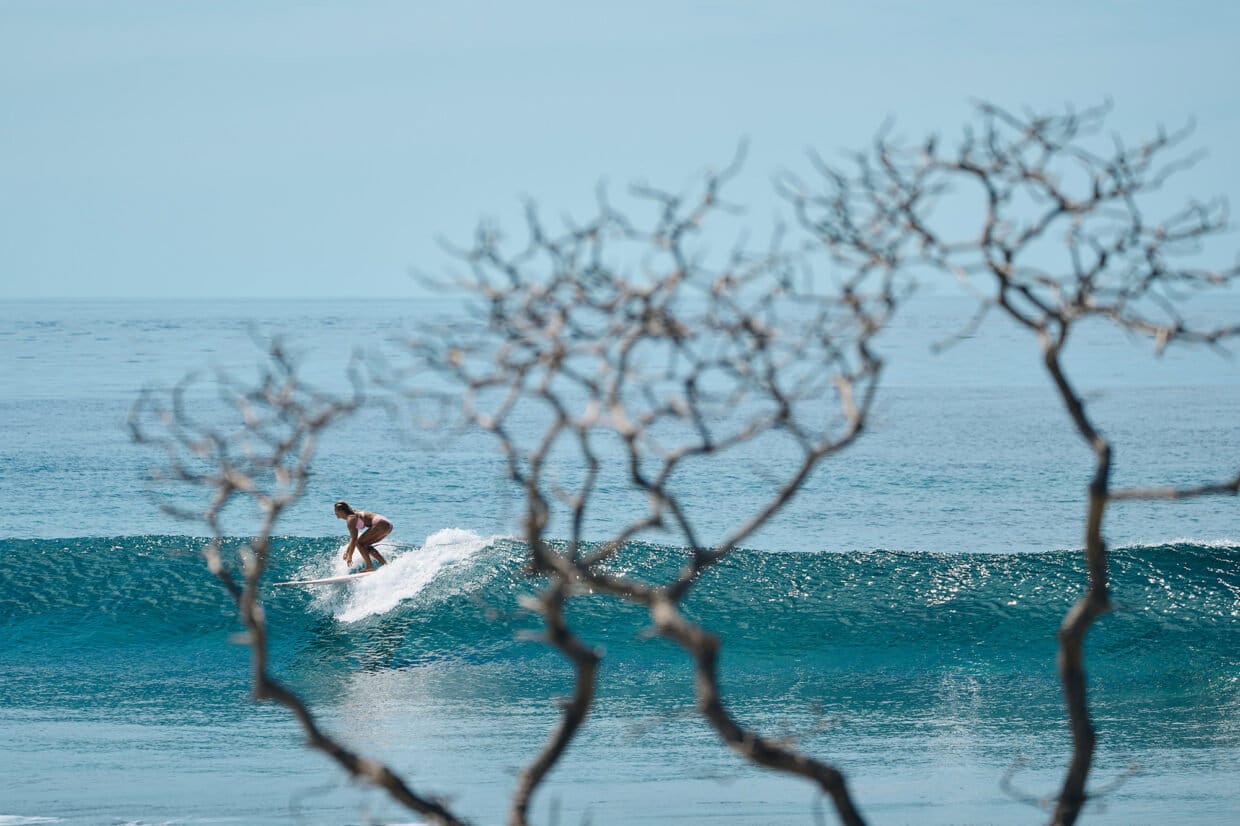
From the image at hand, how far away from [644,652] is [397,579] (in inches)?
165

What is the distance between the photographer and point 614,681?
611 inches

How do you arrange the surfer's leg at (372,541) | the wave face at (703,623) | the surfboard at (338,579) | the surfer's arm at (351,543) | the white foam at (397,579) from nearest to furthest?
1. the wave face at (703,623)
2. the surfer's arm at (351,543)
3. the surfer's leg at (372,541)
4. the white foam at (397,579)
5. the surfboard at (338,579)

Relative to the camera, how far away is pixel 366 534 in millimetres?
18422

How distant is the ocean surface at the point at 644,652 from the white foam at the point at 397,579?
51mm

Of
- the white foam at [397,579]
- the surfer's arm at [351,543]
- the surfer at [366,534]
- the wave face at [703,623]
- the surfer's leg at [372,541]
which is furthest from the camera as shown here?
the white foam at [397,579]

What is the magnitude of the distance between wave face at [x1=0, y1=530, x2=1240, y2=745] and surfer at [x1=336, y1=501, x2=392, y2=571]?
1.01ft

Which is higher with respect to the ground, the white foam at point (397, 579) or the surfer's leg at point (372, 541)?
the surfer's leg at point (372, 541)

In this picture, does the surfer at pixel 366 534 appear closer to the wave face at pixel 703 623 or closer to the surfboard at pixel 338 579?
the surfboard at pixel 338 579

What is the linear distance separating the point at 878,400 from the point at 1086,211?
145 ft

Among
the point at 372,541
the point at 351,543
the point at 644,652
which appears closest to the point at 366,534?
the point at 372,541

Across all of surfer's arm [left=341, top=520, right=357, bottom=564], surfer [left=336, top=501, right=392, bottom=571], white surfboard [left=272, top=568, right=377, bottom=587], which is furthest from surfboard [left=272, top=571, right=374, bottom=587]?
surfer's arm [left=341, top=520, right=357, bottom=564]

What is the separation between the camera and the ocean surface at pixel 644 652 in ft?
34.9

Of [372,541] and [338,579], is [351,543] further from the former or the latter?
[338,579]

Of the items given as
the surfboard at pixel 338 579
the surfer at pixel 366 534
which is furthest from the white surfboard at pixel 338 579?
the surfer at pixel 366 534
